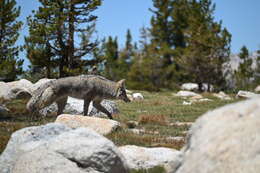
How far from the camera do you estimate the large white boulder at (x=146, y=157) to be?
8.52 m

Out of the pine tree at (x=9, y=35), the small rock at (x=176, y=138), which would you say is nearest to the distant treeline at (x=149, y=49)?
the pine tree at (x=9, y=35)

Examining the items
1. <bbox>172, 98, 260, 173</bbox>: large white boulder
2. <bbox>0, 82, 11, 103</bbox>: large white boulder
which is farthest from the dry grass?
<bbox>172, 98, 260, 173</bbox>: large white boulder

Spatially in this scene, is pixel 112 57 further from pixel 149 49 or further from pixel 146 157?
pixel 146 157

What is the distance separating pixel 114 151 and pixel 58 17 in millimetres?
29436

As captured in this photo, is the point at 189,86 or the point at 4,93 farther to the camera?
the point at 189,86

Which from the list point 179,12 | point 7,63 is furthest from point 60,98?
point 179,12

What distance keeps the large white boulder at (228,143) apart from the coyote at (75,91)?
1134 cm

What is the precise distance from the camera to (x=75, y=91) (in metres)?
15.8

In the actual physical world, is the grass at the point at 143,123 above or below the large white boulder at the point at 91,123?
below

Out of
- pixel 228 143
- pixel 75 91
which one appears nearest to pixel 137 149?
pixel 228 143

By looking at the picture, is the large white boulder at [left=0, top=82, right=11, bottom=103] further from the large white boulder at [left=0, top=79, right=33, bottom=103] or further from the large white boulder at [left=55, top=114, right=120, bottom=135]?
the large white boulder at [left=55, top=114, right=120, bottom=135]

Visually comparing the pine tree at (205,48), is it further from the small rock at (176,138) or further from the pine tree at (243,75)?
the small rock at (176,138)

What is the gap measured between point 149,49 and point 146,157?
4810 cm

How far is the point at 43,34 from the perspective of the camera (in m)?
34.8
